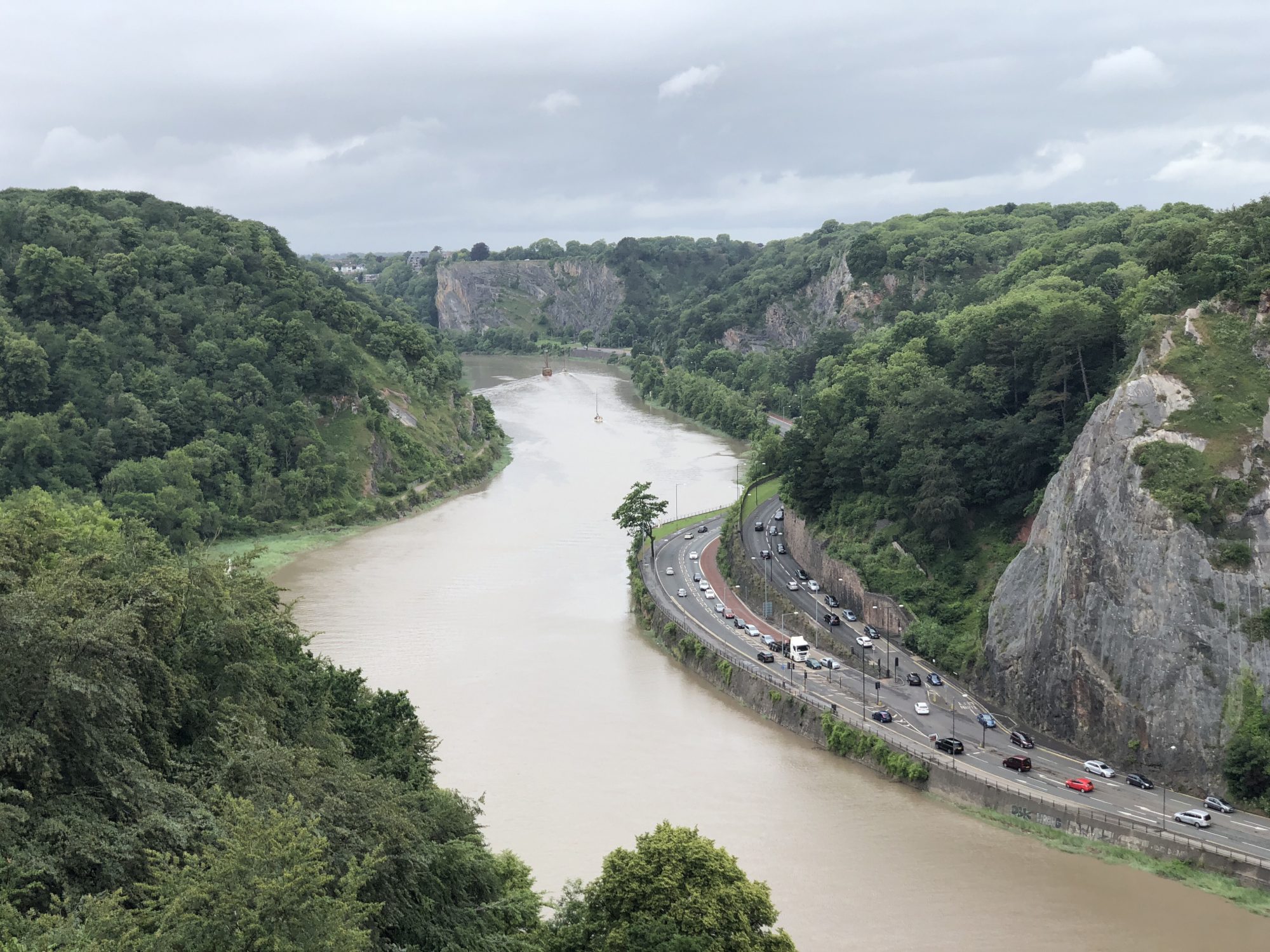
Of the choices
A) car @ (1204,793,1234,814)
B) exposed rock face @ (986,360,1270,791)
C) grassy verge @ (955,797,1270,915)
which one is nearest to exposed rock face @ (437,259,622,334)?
exposed rock face @ (986,360,1270,791)

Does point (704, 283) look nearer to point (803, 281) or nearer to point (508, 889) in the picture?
point (803, 281)

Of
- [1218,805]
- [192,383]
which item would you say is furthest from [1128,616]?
[192,383]

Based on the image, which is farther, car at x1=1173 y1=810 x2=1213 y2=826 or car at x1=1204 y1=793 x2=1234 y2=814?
car at x1=1204 y1=793 x2=1234 y2=814

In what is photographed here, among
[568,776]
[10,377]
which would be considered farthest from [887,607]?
[10,377]

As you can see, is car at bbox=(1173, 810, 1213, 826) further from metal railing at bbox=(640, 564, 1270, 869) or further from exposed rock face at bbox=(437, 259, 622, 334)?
exposed rock face at bbox=(437, 259, 622, 334)

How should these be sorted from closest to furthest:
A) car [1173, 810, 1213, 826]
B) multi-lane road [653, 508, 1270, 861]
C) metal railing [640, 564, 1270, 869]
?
metal railing [640, 564, 1270, 869]
car [1173, 810, 1213, 826]
multi-lane road [653, 508, 1270, 861]

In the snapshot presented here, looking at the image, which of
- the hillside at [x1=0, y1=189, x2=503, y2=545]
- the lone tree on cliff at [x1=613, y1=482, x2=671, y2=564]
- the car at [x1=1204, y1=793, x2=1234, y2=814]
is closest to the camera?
the car at [x1=1204, y1=793, x2=1234, y2=814]
